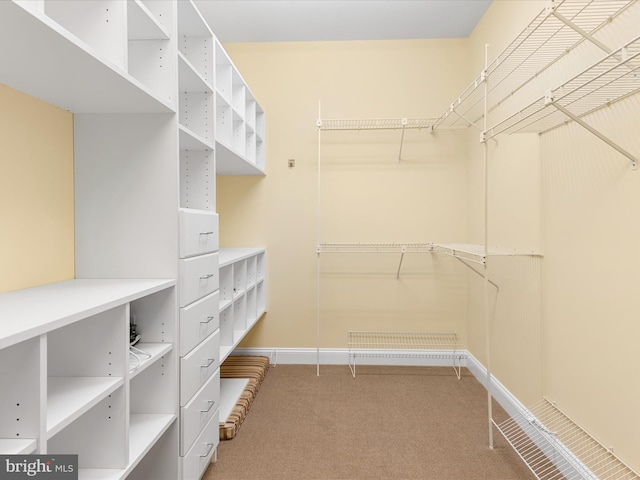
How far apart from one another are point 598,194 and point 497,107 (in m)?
1.19

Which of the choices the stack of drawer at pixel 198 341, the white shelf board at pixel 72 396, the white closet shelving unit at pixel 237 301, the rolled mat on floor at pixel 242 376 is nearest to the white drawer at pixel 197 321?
the stack of drawer at pixel 198 341

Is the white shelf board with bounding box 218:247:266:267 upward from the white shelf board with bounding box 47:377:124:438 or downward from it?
upward

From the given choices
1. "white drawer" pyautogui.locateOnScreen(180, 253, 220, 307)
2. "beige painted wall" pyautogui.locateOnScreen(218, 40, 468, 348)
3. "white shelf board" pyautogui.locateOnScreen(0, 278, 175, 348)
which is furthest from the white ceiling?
"white shelf board" pyautogui.locateOnScreen(0, 278, 175, 348)

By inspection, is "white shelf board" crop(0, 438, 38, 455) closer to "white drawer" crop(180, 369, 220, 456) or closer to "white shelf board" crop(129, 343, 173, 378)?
"white shelf board" crop(129, 343, 173, 378)

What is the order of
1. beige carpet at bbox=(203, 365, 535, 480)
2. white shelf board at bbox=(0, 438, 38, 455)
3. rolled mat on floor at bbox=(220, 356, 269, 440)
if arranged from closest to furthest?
1. white shelf board at bbox=(0, 438, 38, 455)
2. beige carpet at bbox=(203, 365, 535, 480)
3. rolled mat on floor at bbox=(220, 356, 269, 440)

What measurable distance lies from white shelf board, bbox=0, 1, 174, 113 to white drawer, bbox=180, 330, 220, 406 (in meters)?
0.96

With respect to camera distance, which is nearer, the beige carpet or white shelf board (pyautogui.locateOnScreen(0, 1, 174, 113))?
white shelf board (pyautogui.locateOnScreen(0, 1, 174, 113))

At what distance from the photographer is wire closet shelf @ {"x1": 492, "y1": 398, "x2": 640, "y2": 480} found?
5.05 feet

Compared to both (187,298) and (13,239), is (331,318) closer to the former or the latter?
(187,298)

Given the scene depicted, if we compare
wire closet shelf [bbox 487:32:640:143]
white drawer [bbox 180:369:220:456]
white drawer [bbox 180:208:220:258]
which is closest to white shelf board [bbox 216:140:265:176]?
white drawer [bbox 180:208:220:258]

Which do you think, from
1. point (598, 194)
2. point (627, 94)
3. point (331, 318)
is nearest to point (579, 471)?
point (598, 194)


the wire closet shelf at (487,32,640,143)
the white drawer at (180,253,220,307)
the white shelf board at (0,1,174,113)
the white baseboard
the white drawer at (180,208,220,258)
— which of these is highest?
the wire closet shelf at (487,32,640,143)

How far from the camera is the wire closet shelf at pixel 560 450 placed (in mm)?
1540

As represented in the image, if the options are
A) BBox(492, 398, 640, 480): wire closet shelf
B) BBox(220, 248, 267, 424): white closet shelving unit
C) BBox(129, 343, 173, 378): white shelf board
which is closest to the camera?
BBox(129, 343, 173, 378): white shelf board
